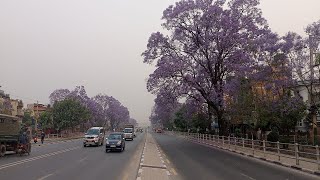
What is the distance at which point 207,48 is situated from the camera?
159ft

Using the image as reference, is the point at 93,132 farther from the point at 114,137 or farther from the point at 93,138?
the point at 114,137

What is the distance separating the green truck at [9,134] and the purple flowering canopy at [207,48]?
750 inches

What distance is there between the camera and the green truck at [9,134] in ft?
102

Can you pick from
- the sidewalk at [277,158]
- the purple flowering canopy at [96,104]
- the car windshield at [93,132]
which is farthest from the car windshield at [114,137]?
the purple flowering canopy at [96,104]

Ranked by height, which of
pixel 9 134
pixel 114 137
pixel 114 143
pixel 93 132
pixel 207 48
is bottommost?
pixel 114 143

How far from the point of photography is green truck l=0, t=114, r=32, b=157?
31125 mm

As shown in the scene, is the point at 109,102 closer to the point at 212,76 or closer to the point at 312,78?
the point at 212,76

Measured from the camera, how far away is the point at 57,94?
121 meters

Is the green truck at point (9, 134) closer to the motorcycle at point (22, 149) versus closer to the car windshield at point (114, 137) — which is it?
the motorcycle at point (22, 149)

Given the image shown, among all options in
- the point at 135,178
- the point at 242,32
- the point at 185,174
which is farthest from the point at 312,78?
the point at 135,178

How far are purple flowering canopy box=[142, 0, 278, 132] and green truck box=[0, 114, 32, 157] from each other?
19058mm

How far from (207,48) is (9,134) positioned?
79.1 feet

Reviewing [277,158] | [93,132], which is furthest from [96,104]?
[277,158]

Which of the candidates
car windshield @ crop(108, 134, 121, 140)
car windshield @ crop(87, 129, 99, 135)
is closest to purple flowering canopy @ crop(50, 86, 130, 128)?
car windshield @ crop(87, 129, 99, 135)
